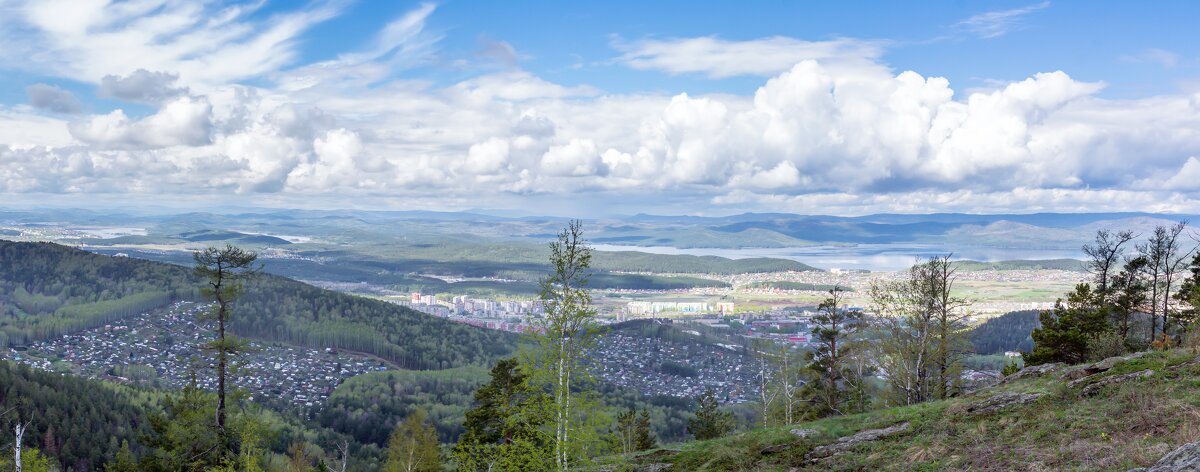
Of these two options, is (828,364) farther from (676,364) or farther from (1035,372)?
(676,364)

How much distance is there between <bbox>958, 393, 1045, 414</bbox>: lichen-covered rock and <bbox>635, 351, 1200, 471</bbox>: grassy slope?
1.29 feet

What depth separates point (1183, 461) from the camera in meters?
8.45

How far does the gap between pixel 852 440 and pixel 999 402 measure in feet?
16.3

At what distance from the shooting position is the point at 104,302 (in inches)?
7781

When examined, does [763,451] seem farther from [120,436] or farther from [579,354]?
[120,436]

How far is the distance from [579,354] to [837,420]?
40.2ft

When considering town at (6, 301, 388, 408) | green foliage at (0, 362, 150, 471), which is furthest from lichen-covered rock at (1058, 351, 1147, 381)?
town at (6, 301, 388, 408)

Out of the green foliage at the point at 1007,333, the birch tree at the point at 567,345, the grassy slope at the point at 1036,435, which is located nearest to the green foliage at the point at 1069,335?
the grassy slope at the point at 1036,435

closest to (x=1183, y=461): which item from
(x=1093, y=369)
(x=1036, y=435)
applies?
(x=1036, y=435)

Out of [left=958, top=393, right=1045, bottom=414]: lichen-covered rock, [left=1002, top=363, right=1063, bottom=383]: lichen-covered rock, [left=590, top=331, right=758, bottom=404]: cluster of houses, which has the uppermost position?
[left=958, top=393, right=1045, bottom=414]: lichen-covered rock

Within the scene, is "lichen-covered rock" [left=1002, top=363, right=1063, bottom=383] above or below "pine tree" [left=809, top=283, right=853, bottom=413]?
above

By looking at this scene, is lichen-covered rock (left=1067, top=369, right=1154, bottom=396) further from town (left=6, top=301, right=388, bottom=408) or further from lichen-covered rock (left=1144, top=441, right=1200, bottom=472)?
town (left=6, top=301, right=388, bottom=408)

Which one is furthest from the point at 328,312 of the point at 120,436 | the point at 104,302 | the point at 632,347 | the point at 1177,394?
the point at 1177,394

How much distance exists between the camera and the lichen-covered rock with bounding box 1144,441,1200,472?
8.10m
